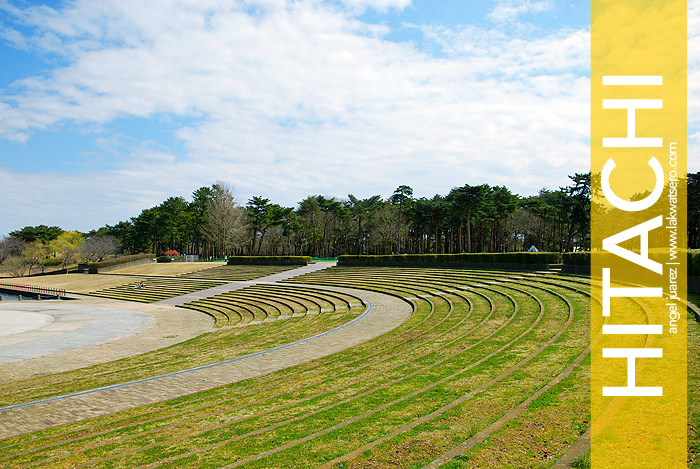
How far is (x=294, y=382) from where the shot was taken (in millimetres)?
8609

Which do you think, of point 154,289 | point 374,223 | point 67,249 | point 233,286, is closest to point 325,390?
point 233,286

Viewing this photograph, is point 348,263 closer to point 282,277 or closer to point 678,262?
point 282,277

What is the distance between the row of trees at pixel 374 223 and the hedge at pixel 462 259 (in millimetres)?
17103

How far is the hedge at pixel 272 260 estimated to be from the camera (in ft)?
181

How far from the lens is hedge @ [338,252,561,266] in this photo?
2903 cm

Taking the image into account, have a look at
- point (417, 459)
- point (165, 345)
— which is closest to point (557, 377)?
point (417, 459)

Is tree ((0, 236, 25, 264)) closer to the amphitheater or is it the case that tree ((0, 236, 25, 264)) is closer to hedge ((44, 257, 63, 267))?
hedge ((44, 257, 63, 267))

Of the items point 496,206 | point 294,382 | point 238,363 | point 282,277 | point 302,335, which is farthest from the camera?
point 496,206

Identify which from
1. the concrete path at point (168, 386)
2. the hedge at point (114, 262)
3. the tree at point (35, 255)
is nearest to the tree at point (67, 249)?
the tree at point (35, 255)

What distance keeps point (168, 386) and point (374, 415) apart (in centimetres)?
558

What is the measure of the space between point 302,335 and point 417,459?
36.8 feet

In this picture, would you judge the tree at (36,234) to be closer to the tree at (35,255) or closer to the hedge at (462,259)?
the tree at (35,255)

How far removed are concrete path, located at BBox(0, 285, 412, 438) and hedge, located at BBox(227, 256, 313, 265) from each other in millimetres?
40266

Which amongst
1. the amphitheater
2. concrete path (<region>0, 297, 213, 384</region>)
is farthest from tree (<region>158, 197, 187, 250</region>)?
the amphitheater
